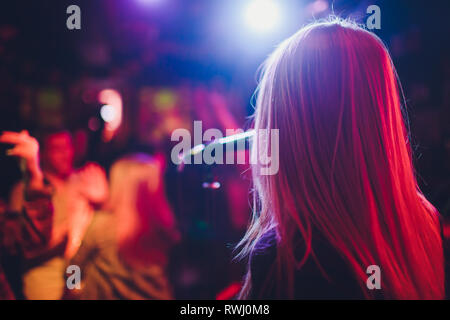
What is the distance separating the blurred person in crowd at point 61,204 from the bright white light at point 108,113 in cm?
27

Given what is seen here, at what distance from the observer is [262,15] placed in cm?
287

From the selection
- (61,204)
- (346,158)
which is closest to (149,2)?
(61,204)

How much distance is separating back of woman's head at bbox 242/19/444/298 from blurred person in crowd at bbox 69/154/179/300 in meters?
1.43

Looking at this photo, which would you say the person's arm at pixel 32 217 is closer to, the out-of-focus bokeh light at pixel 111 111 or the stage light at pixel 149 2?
the out-of-focus bokeh light at pixel 111 111

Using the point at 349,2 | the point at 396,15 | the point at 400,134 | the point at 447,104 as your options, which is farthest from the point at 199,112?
the point at 400,134

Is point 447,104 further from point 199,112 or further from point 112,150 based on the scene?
point 112,150

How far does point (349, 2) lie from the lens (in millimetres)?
2443

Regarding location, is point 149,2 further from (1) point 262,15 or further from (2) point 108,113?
(2) point 108,113

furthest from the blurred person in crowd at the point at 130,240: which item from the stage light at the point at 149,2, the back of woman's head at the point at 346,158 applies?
the stage light at the point at 149,2

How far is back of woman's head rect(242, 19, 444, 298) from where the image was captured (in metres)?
0.58

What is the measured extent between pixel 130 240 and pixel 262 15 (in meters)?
2.16

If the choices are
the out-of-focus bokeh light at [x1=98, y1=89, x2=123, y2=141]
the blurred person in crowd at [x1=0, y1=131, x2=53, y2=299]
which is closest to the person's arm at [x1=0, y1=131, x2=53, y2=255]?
the blurred person in crowd at [x1=0, y1=131, x2=53, y2=299]

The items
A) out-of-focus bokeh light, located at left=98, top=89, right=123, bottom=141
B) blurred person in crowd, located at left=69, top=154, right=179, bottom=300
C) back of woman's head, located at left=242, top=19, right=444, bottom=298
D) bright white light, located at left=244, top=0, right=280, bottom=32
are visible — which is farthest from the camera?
bright white light, located at left=244, top=0, right=280, bottom=32

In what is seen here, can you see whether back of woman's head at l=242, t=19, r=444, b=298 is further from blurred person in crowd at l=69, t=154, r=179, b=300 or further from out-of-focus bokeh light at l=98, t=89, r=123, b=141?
out-of-focus bokeh light at l=98, t=89, r=123, b=141
